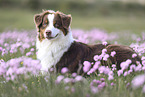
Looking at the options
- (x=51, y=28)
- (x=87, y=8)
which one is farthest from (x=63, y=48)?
(x=87, y=8)

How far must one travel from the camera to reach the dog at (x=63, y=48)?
15.2ft

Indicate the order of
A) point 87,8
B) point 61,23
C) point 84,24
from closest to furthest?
point 61,23 < point 84,24 < point 87,8

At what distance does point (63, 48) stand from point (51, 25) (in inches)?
26.7

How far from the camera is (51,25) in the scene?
4672 millimetres

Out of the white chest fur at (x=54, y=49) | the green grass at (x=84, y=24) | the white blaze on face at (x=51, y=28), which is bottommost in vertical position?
the green grass at (x=84, y=24)

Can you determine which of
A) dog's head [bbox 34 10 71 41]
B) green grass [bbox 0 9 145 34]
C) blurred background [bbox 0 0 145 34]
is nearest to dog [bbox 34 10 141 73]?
dog's head [bbox 34 10 71 41]

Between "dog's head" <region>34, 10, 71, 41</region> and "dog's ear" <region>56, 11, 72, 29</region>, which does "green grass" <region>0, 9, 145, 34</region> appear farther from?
"dog's ear" <region>56, 11, 72, 29</region>

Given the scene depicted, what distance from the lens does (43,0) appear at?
48625mm

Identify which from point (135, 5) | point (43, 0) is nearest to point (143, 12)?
point (135, 5)

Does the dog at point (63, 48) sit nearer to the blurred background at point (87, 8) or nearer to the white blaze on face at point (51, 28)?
the white blaze on face at point (51, 28)

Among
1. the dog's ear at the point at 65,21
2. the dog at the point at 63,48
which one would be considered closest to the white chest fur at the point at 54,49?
the dog at the point at 63,48

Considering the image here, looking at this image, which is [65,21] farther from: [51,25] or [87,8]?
[87,8]

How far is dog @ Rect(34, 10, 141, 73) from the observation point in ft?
15.2

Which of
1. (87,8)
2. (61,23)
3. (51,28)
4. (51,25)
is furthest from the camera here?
(87,8)
